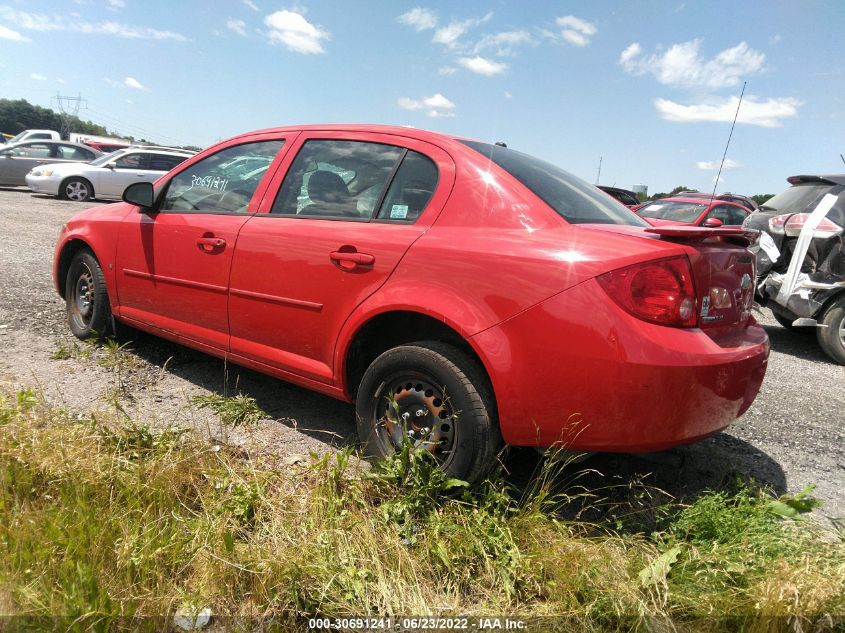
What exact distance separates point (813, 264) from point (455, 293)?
458 cm

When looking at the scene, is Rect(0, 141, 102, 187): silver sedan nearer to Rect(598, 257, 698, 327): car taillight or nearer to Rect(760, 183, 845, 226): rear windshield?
Rect(760, 183, 845, 226): rear windshield

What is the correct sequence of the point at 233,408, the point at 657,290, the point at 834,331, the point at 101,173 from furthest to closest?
the point at 101,173, the point at 834,331, the point at 233,408, the point at 657,290

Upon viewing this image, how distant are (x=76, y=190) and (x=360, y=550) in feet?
53.4

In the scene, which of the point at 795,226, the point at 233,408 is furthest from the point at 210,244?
the point at 795,226

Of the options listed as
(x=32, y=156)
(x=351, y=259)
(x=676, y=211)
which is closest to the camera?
(x=351, y=259)

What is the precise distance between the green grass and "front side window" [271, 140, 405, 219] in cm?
→ 128

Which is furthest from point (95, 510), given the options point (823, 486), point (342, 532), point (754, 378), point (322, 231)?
point (823, 486)

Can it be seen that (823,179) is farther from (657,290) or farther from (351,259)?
(351,259)

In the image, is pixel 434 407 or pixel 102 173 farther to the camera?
pixel 102 173

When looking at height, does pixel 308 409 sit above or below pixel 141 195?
below

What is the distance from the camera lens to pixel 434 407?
2582mm

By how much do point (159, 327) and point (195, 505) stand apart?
5.89 feet

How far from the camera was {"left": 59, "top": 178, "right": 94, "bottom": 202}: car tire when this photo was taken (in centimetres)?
1522

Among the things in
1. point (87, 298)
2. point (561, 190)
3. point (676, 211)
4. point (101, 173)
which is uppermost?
point (676, 211)
